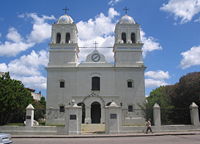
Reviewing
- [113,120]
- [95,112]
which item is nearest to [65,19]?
[95,112]

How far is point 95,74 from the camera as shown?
3503 centimetres

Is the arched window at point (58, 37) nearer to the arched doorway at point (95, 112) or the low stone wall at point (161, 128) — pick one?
the arched doorway at point (95, 112)

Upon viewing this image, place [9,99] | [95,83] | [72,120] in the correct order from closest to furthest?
[72,120], [9,99], [95,83]

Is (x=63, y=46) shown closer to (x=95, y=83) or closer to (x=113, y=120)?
Answer: (x=95, y=83)

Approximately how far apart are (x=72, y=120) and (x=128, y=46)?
63.1 feet

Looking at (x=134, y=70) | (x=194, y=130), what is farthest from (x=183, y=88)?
(x=194, y=130)

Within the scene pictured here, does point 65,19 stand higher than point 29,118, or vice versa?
point 65,19

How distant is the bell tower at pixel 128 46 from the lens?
1390 inches

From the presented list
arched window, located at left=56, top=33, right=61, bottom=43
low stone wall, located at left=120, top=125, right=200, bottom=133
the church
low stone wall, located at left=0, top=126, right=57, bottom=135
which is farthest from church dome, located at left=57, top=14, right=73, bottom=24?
low stone wall, located at left=120, top=125, right=200, bottom=133

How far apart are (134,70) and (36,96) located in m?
53.7

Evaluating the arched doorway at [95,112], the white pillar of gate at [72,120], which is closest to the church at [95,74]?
the arched doorway at [95,112]

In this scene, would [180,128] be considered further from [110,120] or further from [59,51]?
[59,51]

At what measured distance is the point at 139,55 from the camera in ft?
117

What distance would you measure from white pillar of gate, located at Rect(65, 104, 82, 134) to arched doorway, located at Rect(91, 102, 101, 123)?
1399cm
